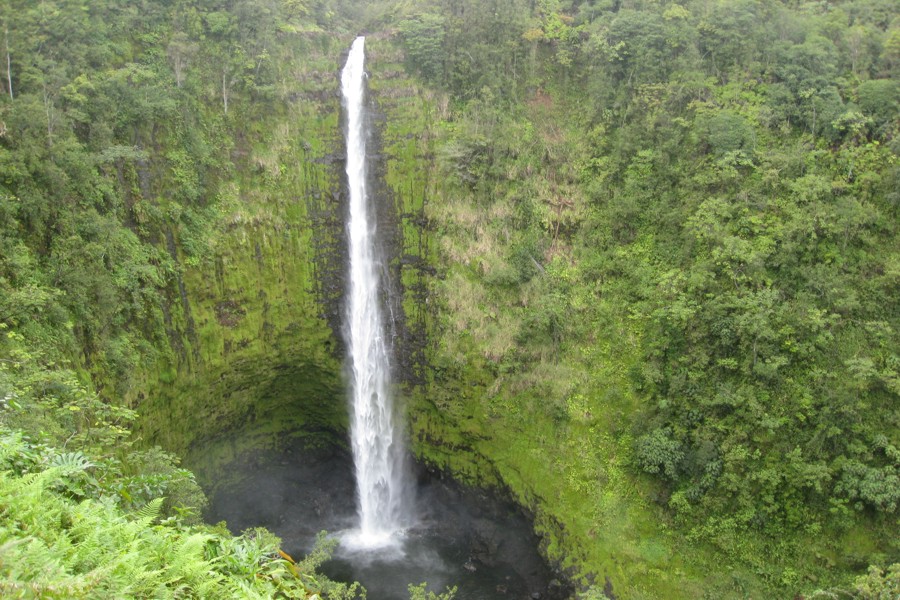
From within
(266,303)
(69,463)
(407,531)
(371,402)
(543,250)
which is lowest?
(407,531)

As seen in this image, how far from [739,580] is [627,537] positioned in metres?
2.89

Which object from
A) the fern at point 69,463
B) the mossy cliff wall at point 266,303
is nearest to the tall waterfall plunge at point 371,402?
the mossy cliff wall at point 266,303

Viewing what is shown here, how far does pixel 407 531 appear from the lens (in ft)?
67.3

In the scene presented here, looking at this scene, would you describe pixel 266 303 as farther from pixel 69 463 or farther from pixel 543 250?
pixel 69 463

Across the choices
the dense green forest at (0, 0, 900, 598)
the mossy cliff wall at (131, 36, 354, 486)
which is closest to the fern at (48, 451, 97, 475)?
the dense green forest at (0, 0, 900, 598)

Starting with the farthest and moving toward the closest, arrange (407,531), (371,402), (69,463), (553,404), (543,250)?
(371,402), (543,250), (407,531), (553,404), (69,463)

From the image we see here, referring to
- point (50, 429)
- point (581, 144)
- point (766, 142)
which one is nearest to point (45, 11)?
point (50, 429)

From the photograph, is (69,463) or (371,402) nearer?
(69,463)

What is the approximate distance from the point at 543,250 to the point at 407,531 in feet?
37.2

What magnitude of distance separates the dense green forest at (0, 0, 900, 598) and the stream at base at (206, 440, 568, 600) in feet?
4.35

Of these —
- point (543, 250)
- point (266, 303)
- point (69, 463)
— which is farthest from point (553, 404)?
point (69, 463)

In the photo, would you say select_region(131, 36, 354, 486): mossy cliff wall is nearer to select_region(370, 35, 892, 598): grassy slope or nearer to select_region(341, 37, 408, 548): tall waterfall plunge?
select_region(341, 37, 408, 548): tall waterfall plunge

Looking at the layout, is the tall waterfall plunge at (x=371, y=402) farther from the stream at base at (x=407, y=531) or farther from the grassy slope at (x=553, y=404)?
the grassy slope at (x=553, y=404)

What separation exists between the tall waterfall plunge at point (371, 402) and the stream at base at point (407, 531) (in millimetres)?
837
